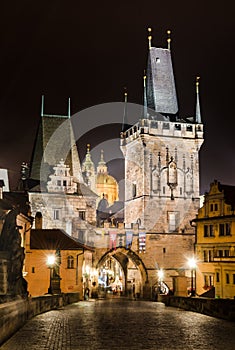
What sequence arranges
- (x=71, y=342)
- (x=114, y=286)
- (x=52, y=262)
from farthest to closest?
(x=114, y=286)
(x=52, y=262)
(x=71, y=342)

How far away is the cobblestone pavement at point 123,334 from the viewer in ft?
37.1

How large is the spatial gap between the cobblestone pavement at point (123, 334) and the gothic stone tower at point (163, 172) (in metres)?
36.5

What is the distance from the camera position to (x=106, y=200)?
111 metres

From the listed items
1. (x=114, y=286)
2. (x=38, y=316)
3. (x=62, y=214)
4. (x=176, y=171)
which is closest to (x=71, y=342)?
(x=38, y=316)

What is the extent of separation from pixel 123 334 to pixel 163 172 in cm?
4375

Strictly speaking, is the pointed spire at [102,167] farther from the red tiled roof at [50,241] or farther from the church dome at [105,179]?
the red tiled roof at [50,241]

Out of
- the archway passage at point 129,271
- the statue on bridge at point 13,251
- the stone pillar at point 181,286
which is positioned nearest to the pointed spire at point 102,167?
the archway passage at point 129,271

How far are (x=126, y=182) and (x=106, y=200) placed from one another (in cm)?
5053

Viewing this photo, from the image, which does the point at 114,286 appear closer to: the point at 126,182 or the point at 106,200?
the point at 126,182

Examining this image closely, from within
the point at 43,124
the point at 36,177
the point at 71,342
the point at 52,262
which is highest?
the point at 43,124

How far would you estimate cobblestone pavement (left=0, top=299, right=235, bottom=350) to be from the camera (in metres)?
11.3

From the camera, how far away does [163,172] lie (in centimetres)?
5666

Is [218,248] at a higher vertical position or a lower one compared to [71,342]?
higher

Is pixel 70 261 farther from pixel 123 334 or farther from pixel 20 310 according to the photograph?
pixel 123 334
